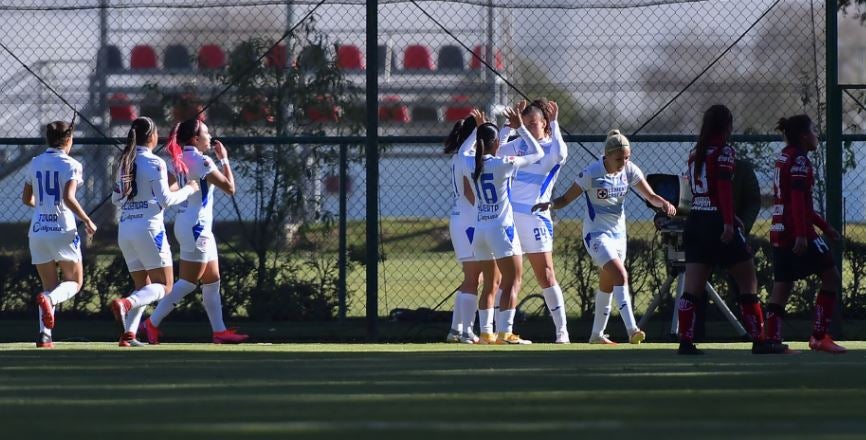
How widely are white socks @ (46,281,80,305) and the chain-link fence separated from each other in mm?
2038

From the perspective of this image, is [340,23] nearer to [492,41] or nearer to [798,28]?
[492,41]

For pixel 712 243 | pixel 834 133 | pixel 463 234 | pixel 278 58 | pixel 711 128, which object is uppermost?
pixel 278 58

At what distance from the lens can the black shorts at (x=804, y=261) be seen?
11086mm

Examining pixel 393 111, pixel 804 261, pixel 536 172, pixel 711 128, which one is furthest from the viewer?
pixel 393 111

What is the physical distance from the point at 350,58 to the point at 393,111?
2.40 metres

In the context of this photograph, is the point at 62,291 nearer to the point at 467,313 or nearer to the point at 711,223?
the point at 467,313

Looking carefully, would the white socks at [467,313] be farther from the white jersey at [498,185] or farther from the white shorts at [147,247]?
the white shorts at [147,247]

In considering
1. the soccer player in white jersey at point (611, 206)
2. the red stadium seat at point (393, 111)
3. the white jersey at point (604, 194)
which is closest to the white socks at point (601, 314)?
the soccer player in white jersey at point (611, 206)

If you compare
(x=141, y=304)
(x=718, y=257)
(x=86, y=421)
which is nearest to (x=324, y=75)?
(x=141, y=304)

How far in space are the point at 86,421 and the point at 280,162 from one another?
837 cm

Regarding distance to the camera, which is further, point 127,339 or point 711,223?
point 127,339

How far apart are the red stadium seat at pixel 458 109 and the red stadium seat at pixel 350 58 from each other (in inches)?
84.4

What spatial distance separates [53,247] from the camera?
12.3m

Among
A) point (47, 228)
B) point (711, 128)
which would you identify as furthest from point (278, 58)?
point (711, 128)
